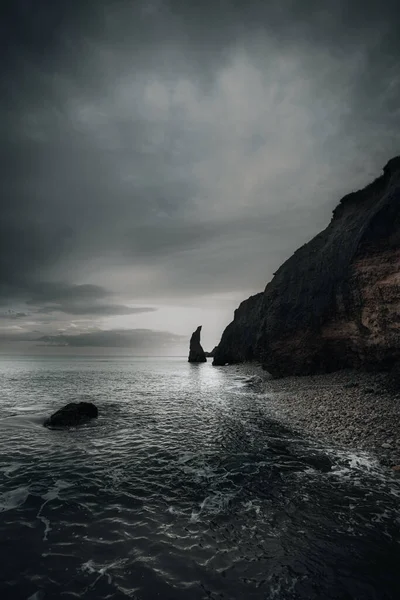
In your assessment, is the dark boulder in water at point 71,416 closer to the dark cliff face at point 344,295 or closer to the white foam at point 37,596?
the white foam at point 37,596

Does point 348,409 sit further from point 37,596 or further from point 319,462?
point 37,596

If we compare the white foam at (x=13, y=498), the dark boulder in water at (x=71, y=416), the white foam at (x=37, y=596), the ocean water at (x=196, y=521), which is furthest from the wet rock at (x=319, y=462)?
the dark boulder in water at (x=71, y=416)

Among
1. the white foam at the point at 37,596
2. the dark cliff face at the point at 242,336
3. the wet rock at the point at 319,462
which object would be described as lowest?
the wet rock at the point at 319,462

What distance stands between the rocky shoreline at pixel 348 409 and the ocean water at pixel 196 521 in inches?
63.5

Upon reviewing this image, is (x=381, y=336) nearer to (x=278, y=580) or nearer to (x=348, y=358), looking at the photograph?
(x=348, y=358)

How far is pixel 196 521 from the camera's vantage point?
8.89 metres

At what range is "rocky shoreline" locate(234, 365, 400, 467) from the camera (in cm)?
1491

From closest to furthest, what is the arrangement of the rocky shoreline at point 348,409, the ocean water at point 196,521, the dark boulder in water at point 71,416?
the ocean water at point 196,521 → the rocky shoreline at point 348,409 → the dark boulder in water at point 71,416

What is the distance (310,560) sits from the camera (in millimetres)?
7070

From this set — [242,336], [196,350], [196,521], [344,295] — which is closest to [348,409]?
[344,295]

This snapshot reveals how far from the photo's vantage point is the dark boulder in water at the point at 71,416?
835 inches

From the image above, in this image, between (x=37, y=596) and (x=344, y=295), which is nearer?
(x=37, y=596)

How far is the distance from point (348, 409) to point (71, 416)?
20667mm

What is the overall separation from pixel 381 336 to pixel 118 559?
89.0ft
